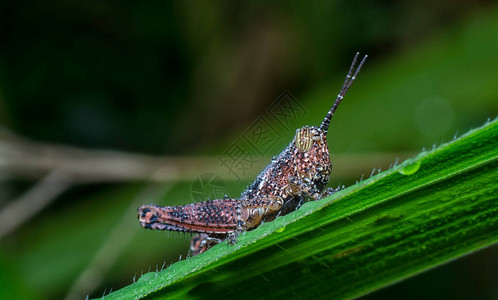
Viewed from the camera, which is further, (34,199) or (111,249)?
(34,199)

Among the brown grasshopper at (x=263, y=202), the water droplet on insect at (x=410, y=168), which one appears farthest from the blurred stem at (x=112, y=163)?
the water droplet on insect at (x=410, y=168)

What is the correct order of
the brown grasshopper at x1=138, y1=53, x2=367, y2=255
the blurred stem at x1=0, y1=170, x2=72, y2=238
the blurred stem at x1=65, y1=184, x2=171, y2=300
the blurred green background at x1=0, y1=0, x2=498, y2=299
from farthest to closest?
the blurred stem at x1=0, y1=170, x2=72, y2=238 → the blurred green background at x1=0, y1=0, x2=498, y2=299 → the blurred stem at x1=65, y1=184, x2=171, y2=300 → the brown grasshopper at x1=138, y1=53, x2=367, y2=255

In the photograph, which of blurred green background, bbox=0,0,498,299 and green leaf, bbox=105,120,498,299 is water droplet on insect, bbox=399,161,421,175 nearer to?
green leaf, bbox=105,120,498,299

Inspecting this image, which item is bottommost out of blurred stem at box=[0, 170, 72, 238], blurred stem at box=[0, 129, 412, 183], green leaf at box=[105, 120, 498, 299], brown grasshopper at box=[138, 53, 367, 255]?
green leaf at box=[105, 120, 498, 299]

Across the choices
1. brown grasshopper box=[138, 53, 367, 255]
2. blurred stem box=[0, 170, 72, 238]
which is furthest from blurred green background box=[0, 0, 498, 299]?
brown grasshopper box=[138, 53, 367, 255]

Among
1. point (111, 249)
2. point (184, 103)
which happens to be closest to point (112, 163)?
point (111, 249)

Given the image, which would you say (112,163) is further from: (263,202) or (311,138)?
(311,138)

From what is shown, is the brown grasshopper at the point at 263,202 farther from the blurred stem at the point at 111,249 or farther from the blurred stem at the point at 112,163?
the blurred stem at the point at 111,249
